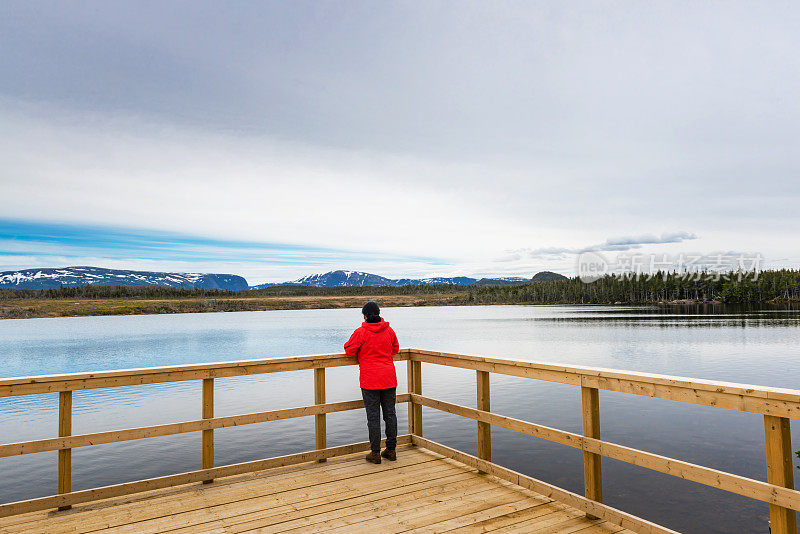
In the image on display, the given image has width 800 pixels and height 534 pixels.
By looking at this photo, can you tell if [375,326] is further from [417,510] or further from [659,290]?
[659,290]

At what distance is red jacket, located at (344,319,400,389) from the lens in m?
5.64

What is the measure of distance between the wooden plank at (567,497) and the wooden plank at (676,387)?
92cm

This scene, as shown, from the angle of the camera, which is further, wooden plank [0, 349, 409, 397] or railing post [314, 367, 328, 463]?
railing post [314, 367, 328, 463]

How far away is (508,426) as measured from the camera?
4.86 m

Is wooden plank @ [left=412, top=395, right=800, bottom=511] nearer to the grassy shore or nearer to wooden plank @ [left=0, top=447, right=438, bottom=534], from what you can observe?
wooden plank @ [left=0, top=447, right=438, bottom=534]

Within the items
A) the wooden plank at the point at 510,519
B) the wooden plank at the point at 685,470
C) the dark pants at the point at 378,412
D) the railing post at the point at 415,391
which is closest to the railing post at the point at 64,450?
the dark pants at the point at 378,412

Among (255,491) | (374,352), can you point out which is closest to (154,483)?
(255,491)

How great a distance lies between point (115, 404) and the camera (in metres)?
20.4

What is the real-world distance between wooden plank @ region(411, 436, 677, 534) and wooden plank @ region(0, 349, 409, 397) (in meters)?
1.65

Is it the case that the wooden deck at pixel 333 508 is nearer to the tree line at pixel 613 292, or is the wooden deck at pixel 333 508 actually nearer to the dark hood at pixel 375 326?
the dark hood at pixel 375 326

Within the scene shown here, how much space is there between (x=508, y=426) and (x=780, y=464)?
2.28m

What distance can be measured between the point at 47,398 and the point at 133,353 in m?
17.7

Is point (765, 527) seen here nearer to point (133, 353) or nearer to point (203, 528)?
point (203, 528)

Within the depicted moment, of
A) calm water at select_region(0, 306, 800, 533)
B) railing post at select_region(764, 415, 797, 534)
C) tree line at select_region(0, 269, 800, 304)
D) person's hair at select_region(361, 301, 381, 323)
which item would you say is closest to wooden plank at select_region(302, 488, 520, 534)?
person's hair at select_region(361, 301, 381, 323)
